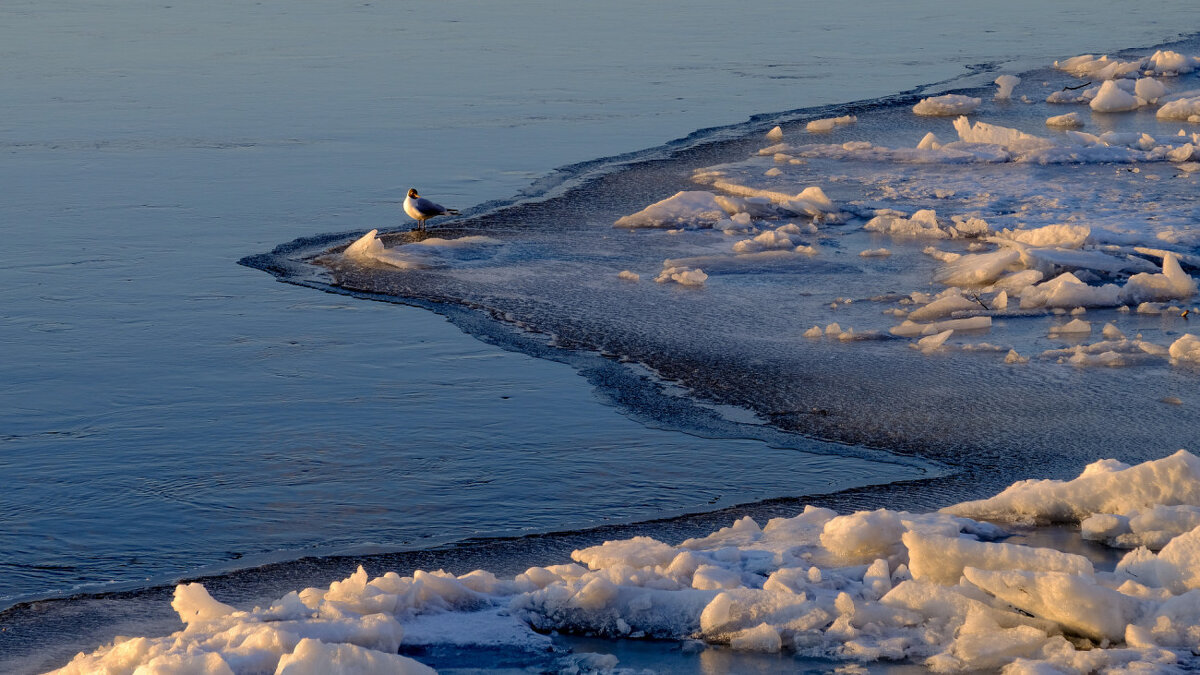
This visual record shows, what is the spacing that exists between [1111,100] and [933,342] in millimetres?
8647

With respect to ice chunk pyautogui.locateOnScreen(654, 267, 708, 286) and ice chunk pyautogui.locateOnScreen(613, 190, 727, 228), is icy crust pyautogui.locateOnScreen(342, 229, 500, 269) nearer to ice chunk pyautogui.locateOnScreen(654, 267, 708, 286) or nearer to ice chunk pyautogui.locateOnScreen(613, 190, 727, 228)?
ice chunk pyautogui.locateOnScreen(613, 190, 727, 228)

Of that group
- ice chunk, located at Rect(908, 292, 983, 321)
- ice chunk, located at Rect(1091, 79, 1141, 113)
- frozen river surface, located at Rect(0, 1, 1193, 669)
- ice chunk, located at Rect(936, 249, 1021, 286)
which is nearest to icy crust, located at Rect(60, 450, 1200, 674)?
frozen river surface, located at Rect(0, 1, 1193, 669)

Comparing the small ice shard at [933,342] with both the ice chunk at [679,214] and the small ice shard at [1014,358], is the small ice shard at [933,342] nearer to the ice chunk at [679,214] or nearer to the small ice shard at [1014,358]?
the small ice shard at [1014,358]

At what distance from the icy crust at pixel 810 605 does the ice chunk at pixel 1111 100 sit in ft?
35.2

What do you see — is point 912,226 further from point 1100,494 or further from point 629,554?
point 629,554

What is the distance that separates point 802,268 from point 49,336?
13.8ft

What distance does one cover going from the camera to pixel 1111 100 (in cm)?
1449

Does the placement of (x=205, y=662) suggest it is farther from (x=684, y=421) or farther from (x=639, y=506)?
(x=684, y=421)

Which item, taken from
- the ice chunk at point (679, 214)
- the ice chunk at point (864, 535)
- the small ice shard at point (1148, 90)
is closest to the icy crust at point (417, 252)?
the ice chunk at point (679, 214)

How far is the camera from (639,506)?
520cm

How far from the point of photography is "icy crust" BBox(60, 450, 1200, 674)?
Answer: 11.9 feet

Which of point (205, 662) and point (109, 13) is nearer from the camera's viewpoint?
point (205, 662)

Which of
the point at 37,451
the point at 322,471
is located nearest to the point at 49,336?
the point at 37,451

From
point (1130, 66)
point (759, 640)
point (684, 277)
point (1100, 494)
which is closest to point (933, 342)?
point (684, 277)
